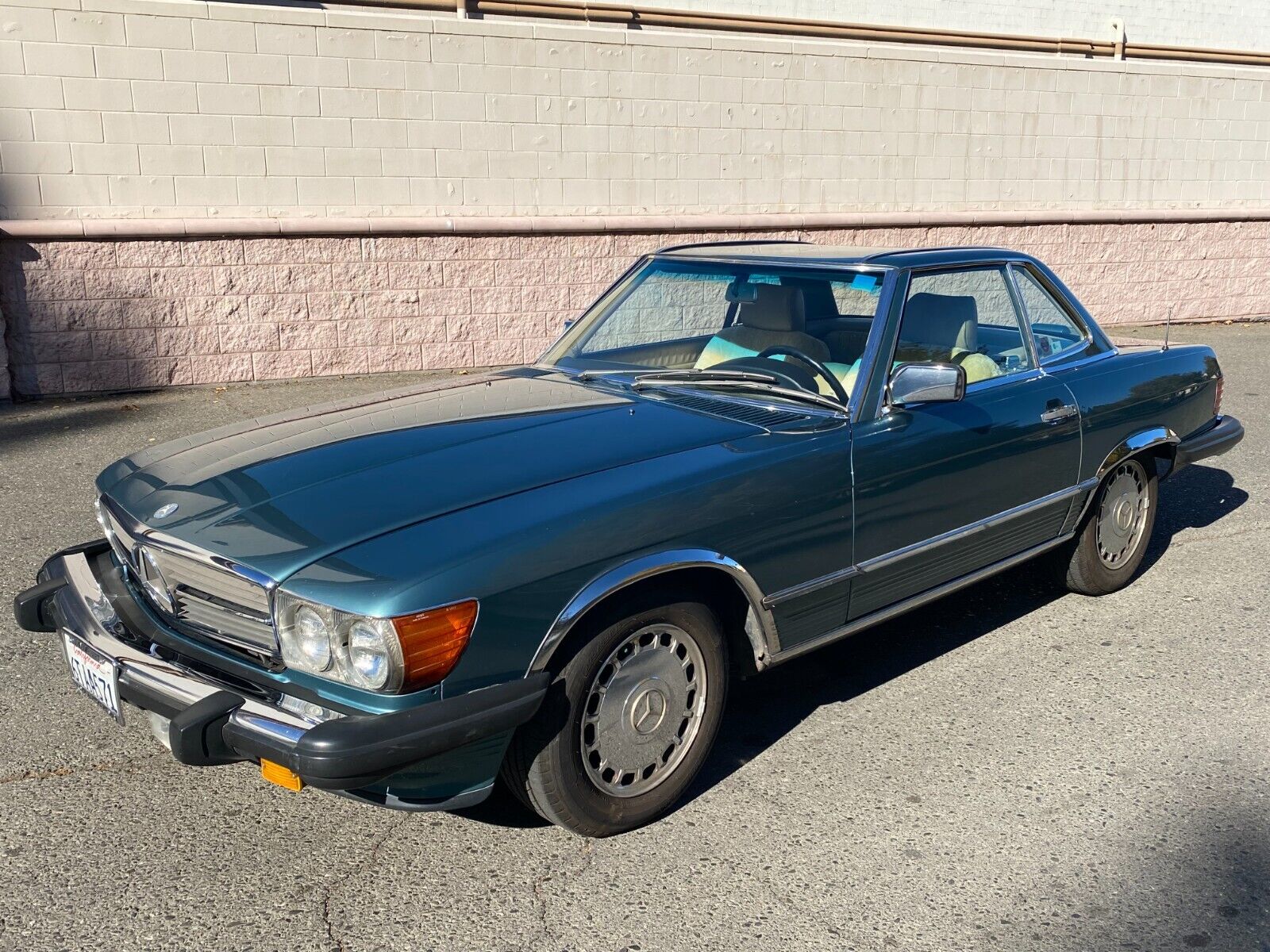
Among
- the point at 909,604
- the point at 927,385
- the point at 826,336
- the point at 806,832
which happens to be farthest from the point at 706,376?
the point at 806,832

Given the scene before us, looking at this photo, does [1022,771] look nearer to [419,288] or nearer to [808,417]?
[808,417]

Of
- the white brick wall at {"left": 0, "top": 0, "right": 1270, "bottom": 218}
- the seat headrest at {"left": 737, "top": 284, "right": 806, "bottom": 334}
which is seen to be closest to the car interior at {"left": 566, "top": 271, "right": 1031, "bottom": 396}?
the seat headrest at {"left": 737, "top": 284, "right": 806, "bottom": 334}

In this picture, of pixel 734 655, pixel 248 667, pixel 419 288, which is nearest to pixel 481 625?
pixel 248 667

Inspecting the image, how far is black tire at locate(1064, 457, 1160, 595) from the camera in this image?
16.5ft

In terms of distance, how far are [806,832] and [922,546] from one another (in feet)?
3.71

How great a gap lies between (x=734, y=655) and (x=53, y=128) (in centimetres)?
784

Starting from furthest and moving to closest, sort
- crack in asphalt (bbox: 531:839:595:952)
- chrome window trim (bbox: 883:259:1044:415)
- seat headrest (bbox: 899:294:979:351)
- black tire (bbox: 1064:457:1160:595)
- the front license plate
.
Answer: black tire (bbox: 1064:457:1160:595) → seat headrest (bbox: 899:294:979:351) → chrome window trim (bbox: 883:259:1044:415) → the front license plate → crack in asphalt (bbox: 531:839:595:952)

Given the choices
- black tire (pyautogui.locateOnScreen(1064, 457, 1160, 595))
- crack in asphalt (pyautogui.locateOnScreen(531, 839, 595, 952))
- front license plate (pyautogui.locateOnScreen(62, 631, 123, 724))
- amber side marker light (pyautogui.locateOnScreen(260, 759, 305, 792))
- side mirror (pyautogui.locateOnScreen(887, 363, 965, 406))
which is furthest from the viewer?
black tire (pyautogui.locateOnScreen(1064, 457, 1160, 595))

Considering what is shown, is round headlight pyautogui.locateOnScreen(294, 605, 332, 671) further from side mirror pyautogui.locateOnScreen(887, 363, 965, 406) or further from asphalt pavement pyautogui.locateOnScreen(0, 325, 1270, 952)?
side mirror pyautogui.locateOnScreen(887, 363, 965, 406)

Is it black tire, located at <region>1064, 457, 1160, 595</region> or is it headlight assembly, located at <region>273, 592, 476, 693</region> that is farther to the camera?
black tire, located at <region>1064, 457, 1160, 595</region>

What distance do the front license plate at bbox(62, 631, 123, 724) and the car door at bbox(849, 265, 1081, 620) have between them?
2.20 meters

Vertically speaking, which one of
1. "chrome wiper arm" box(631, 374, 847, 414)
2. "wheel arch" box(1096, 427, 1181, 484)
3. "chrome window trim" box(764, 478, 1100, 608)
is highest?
"chrome wiper arm" box(631, 374, 847, 414)

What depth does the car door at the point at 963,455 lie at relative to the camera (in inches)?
152

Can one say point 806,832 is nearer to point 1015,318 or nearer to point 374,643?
point 374,643
